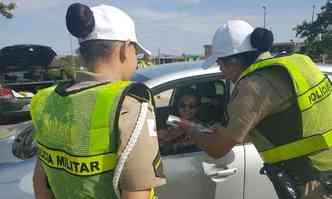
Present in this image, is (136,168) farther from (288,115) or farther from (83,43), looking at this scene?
(288,115)

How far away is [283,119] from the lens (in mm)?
2008

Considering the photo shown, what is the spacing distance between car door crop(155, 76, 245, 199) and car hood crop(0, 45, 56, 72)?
24.4 ft

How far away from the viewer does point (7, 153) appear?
2992mm

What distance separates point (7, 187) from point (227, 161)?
126cm

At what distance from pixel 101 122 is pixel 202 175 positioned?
5.31 ft

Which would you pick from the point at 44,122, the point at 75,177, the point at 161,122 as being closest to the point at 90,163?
the point at 75,177

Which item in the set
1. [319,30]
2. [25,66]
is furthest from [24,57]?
[319,30]

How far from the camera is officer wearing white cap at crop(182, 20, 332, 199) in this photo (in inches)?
78.1

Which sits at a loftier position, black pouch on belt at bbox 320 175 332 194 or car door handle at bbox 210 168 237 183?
black pouch on belt at bbox 320 175 332 194

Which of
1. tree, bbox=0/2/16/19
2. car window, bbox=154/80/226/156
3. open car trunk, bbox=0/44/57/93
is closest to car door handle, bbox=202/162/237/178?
car window, bbox=154/80/226/156

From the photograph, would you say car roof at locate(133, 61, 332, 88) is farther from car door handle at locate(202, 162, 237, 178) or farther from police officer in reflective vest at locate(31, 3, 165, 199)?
police officer in reflective vest at locate(31, 3, 165, 199)

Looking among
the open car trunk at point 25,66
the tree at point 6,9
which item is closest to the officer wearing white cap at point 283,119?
the open car trunk at point 25,66

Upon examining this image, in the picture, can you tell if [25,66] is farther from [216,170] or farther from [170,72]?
[216,170]

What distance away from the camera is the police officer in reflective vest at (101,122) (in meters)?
1.29
